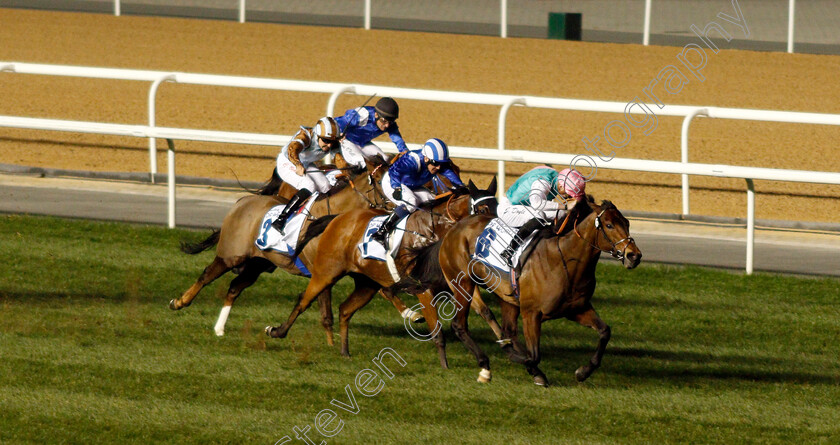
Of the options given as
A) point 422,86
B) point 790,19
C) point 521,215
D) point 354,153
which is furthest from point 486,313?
point 790,19

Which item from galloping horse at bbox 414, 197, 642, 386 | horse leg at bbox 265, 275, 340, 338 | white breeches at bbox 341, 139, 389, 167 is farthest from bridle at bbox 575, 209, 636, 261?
white breeches at bbox 341, 139, 389, 167

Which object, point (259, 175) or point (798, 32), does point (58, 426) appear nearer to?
point (259, 175)

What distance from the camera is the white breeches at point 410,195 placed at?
801 cm

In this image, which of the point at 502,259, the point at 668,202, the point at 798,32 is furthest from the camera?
the point at 798,32

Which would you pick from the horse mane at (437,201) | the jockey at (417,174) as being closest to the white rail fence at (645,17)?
the jockey at (417,174)

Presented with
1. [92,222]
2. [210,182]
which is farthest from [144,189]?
[92,222]

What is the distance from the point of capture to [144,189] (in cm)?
1348

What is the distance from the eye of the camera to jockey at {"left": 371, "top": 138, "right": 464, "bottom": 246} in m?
7.91

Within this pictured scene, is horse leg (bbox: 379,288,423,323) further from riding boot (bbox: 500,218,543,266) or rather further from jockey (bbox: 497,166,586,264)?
riding boot (bbox: 500,218,543,266)

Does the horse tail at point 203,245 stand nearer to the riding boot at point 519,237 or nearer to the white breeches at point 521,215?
the white breeches at point 521,215

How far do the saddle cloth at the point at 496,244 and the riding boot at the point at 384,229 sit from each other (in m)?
0.54

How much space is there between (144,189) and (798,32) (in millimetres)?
13414

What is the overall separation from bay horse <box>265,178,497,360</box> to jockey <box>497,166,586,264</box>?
0.57 feet

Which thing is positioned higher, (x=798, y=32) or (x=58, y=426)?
(x=798, y=32)
